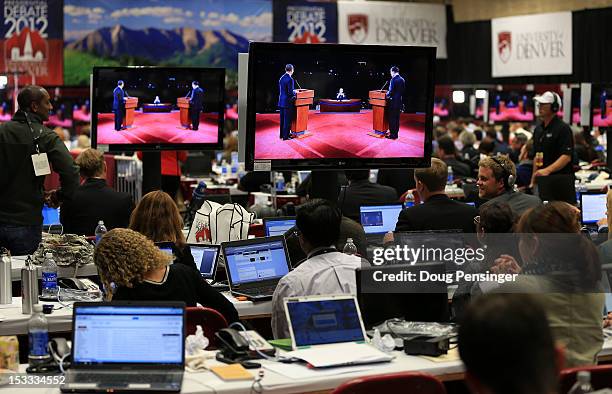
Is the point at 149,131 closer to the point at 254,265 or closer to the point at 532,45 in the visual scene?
the point at 254,265

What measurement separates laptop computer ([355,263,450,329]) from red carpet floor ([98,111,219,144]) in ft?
12.5

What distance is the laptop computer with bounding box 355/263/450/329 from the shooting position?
15.8ft

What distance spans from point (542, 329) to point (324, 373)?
1.90 m

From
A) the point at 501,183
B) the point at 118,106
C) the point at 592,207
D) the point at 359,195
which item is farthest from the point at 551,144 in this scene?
the point at 118,106

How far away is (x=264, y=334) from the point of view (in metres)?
5.99

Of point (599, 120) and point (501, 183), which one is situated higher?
point (599, 120)

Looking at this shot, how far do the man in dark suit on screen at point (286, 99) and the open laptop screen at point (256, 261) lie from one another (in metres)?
0.62

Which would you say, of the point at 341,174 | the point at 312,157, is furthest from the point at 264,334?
the point at 341,174

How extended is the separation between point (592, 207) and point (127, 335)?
6.04 meters

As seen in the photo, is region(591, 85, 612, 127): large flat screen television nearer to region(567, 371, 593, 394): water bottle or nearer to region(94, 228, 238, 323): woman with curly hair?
region(94, 228, 238, 323): woman with curly hair

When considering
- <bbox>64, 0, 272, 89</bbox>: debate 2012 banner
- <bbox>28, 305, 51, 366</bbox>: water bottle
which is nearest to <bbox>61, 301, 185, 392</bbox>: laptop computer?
<bbox>28, 305, 51, 366</bbox>: water bottle

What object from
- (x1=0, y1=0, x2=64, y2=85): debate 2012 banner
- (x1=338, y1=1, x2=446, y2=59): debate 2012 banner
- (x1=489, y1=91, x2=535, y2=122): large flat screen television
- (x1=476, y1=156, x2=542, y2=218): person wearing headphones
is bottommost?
(x1=476, y1=156, x2=542, y2=218): person wearing headphones

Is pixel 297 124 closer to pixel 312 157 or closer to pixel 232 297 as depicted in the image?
pixel 312 157

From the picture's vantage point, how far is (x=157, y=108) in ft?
27.2
